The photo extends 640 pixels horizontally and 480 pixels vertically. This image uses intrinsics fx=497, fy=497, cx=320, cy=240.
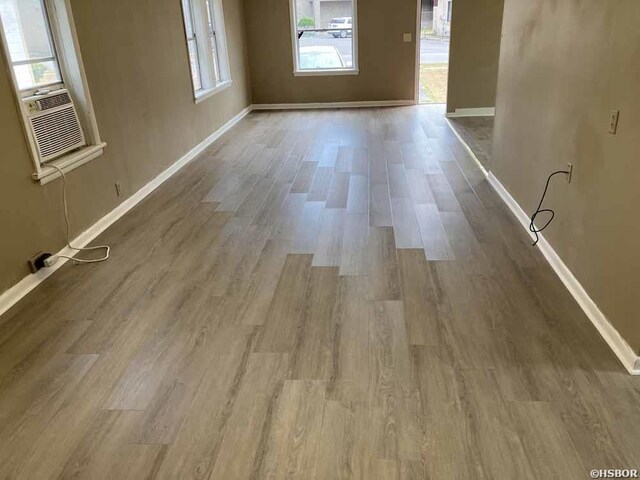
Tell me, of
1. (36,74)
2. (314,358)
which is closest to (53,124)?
(36,74)

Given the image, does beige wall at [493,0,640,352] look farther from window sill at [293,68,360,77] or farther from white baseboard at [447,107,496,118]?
window sill at [293,68,360,77]

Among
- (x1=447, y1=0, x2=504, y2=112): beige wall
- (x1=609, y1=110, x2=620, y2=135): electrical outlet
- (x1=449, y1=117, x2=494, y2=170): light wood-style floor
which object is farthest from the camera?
(x1=447, y1=0, x2=504, y2=112): beige wall

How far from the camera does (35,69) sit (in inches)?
127

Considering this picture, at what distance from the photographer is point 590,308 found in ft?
8.09

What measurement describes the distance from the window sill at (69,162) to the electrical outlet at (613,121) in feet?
10.3

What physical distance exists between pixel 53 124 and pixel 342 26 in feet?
19.8

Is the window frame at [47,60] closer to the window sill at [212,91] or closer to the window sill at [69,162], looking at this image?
the window sill at [69,162]

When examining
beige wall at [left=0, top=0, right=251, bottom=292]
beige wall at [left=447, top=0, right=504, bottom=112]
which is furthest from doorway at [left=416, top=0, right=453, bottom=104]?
beige wall at [left=0, top=0, right=251, bottom=292]

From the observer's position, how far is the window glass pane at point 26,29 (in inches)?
117

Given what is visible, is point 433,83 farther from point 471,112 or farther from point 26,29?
point 26,29

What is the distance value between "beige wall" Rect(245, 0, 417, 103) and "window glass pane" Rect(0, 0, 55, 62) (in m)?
5.30

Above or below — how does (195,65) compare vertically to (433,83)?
above

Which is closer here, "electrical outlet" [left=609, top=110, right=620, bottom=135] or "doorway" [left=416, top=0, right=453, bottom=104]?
"electrical outlet" [left=609, top=110, right=620, bottom=135]

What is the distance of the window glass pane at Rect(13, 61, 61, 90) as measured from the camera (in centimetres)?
308
